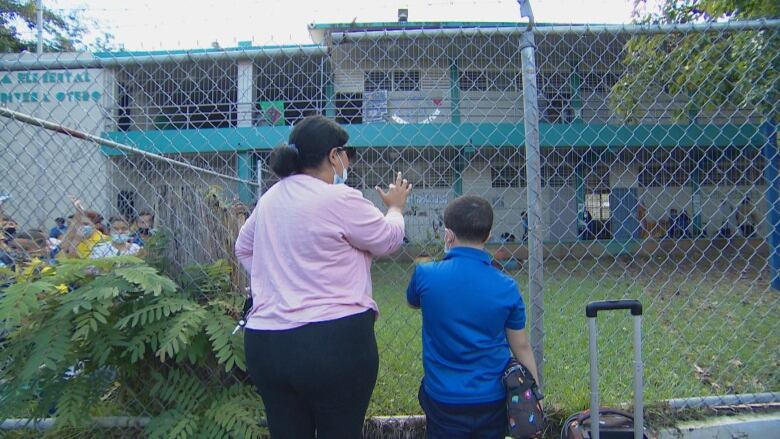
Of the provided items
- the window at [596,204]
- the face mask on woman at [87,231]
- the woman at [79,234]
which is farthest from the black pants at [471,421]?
the window at [596,204]

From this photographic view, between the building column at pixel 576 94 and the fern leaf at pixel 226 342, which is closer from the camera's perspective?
the fern leaf at pixel 226 342

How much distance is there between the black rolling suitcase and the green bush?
1484 mm

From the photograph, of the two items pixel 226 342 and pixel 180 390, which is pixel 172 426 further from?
pixel 226 342

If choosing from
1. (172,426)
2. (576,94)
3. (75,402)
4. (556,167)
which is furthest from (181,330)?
(556,167)

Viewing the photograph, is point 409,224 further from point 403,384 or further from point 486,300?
point 486,300

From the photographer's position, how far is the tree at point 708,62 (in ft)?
9.27

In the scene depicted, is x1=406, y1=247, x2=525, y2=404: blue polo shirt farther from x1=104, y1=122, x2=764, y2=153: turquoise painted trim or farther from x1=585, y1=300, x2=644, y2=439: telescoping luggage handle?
x1=104, y1=122, x2=764, y2=153: turquoise painted trim

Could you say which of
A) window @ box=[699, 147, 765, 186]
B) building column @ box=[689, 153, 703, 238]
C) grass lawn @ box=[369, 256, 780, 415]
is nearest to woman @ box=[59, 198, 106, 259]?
grass lawn @ box=[369, 256, 780, 415]

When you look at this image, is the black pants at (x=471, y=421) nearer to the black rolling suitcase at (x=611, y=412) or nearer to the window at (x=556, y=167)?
the black rolling suitcase at (x=611, y=412)

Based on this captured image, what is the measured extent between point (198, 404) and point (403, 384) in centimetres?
143

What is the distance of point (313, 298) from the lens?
5.37 ft

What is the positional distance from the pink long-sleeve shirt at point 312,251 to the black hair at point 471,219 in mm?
313

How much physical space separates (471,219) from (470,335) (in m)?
0.46

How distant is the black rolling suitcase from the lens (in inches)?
78.3
